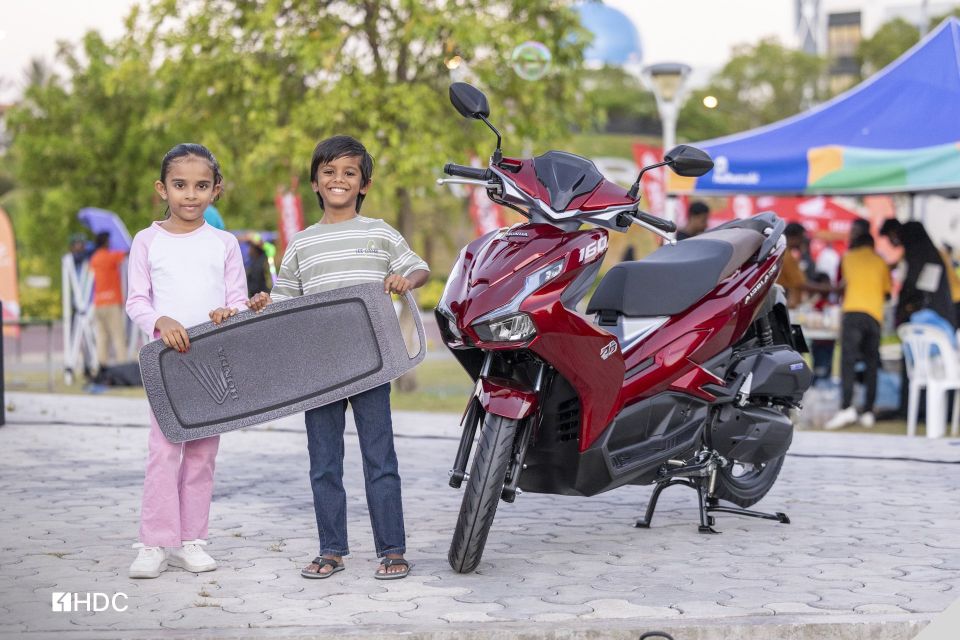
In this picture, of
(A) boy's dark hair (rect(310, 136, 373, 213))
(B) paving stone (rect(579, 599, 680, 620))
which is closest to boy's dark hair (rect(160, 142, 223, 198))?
(A) boy's dark hair (rect(310, 136, 373, 213))

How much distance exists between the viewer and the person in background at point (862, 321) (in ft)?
35.9

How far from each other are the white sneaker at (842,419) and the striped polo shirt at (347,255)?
6982 millimetres

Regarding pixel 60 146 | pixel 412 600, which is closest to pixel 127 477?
pixel 412 600

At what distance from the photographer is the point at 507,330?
4.52 metres

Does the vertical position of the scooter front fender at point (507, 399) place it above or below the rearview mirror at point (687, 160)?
below

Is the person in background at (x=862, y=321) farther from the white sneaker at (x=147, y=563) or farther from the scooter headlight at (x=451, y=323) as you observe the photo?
the white sneaker at (x=147, y=563)

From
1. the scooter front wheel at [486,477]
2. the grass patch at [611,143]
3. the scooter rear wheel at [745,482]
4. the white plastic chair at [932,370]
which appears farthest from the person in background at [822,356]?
the grass patch at [611,143]

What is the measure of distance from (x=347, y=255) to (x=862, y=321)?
7.27 m

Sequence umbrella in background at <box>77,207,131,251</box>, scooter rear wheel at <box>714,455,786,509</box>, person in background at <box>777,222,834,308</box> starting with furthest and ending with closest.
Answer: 1. umbrella in background at <box>77,207,131,251</box>
2. person in background at <box>777,222,834,308</box>
3. scooter rear wheel at <box>714,455,786,509</box>

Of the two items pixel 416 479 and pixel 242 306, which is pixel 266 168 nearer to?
pixel 416 479

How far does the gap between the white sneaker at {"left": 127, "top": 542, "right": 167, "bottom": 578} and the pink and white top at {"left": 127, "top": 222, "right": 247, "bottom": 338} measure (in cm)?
79

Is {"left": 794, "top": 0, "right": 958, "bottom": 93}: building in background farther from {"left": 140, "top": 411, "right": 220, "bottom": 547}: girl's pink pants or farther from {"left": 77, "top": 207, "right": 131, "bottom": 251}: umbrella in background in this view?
{"left": 140, "top": 411, "right": 220, "bottom": 547}: girl's pink pants

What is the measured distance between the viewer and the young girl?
4.75 m

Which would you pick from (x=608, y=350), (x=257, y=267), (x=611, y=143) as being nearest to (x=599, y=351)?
(x=608, y=350)
